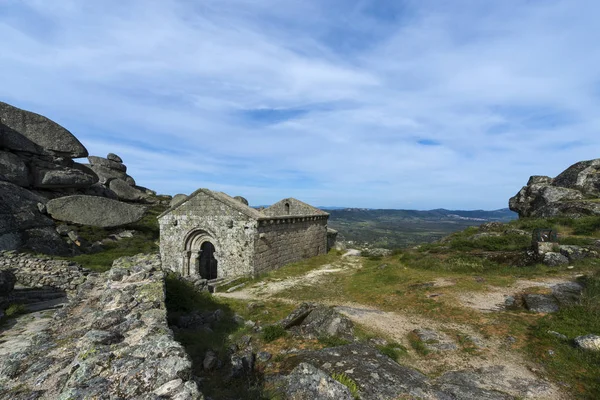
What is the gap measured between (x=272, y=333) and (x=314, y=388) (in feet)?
13.4

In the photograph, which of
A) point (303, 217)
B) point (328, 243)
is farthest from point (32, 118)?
point (328, 243)

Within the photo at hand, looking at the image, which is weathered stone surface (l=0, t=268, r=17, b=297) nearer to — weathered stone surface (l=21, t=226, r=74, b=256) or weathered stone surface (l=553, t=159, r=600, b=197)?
weathered stone surface (l=21, t=226, r=74, b=256)

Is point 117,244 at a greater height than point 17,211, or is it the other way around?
point 17,211

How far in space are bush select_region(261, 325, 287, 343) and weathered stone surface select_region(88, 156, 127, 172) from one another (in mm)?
47842

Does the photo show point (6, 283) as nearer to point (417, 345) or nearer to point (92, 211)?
point (417, 345)

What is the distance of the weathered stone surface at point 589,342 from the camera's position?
719 cm

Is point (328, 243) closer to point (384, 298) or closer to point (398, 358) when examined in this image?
point (384, 298)

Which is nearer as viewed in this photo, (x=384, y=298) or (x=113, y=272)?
(x=113, y=272)

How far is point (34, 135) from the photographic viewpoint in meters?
28.5

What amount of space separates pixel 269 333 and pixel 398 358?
3.78 meters

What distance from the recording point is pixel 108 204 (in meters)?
27.7

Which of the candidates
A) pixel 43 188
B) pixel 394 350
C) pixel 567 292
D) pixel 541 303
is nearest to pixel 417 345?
pixel 394 350

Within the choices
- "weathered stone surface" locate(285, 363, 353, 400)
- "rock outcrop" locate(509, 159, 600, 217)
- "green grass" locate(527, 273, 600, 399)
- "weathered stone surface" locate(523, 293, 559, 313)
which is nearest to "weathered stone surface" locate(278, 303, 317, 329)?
"weathered stone surface" locate(285, 363, 353, 400)

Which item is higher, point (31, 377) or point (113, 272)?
point (113, 272)
